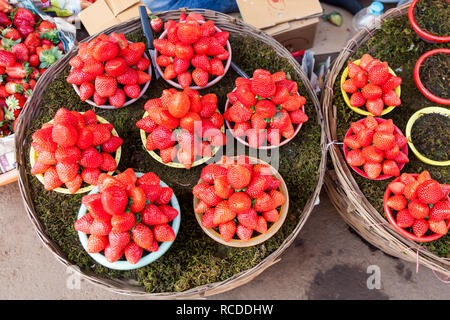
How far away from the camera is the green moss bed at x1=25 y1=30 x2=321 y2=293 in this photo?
1.24 meters

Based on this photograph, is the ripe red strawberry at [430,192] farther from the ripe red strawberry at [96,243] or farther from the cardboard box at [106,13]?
the cardboard box at [106,13]

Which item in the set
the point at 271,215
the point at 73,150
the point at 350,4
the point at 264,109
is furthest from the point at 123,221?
the point at 350,4

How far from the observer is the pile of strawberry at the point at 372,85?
1297mm

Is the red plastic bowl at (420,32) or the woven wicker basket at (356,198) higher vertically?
the red plastic bowl at (420,32)

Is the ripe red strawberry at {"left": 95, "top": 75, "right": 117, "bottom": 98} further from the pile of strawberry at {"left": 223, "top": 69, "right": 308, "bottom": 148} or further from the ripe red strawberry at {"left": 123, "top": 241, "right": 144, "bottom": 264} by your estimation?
the ripe red strawberry at {"left": 123, "top": 241, "right": 144, "bottom": 264}

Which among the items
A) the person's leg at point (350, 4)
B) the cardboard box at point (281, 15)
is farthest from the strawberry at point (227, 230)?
the person's leg at point (350, 4)

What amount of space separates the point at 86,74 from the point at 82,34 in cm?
99

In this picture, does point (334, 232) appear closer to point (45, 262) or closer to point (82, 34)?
point (45, 262)

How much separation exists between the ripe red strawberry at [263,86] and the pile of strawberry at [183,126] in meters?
0.16

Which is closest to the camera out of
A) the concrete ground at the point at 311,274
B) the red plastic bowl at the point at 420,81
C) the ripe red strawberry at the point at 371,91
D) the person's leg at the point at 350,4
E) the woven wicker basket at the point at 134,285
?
the woven wicker basket at the point at 134,285

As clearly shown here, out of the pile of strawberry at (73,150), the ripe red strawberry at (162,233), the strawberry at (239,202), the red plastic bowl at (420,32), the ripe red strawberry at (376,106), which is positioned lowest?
the ripe red strawberry at (376,106)
